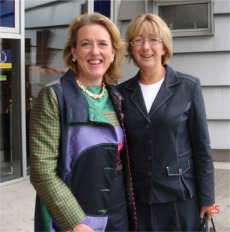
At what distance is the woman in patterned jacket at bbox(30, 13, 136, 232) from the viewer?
2.14m

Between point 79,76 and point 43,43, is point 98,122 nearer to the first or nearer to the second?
point 79,76

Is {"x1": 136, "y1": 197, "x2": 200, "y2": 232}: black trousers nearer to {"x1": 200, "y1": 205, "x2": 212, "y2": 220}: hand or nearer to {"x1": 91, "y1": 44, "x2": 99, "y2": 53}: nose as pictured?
{"x1": 200, "y1": 205, "x2": 212, "y2": 220}: hand

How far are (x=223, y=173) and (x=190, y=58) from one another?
1.82m

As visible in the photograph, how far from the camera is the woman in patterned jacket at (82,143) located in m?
2.14

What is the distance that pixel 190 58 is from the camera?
741 cm

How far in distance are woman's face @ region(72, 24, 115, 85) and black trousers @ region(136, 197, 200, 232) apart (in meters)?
0.80

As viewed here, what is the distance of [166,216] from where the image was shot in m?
2.71

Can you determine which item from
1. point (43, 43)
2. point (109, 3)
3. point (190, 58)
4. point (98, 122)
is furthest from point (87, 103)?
point (109, 3)

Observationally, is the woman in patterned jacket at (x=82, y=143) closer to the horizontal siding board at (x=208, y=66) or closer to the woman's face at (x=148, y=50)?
the woman's face at (x=148, y=50)

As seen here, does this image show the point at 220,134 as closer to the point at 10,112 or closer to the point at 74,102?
the point at 10,112

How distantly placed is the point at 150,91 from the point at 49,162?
855mm

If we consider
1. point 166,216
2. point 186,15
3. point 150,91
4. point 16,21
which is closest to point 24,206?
point 16,21

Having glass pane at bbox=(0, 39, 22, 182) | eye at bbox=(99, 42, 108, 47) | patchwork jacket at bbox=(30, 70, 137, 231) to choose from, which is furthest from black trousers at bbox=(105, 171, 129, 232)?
glass pane at bbox=(0, 39, 22, 182)

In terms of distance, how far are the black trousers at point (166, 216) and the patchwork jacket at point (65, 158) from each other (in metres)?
0.48
